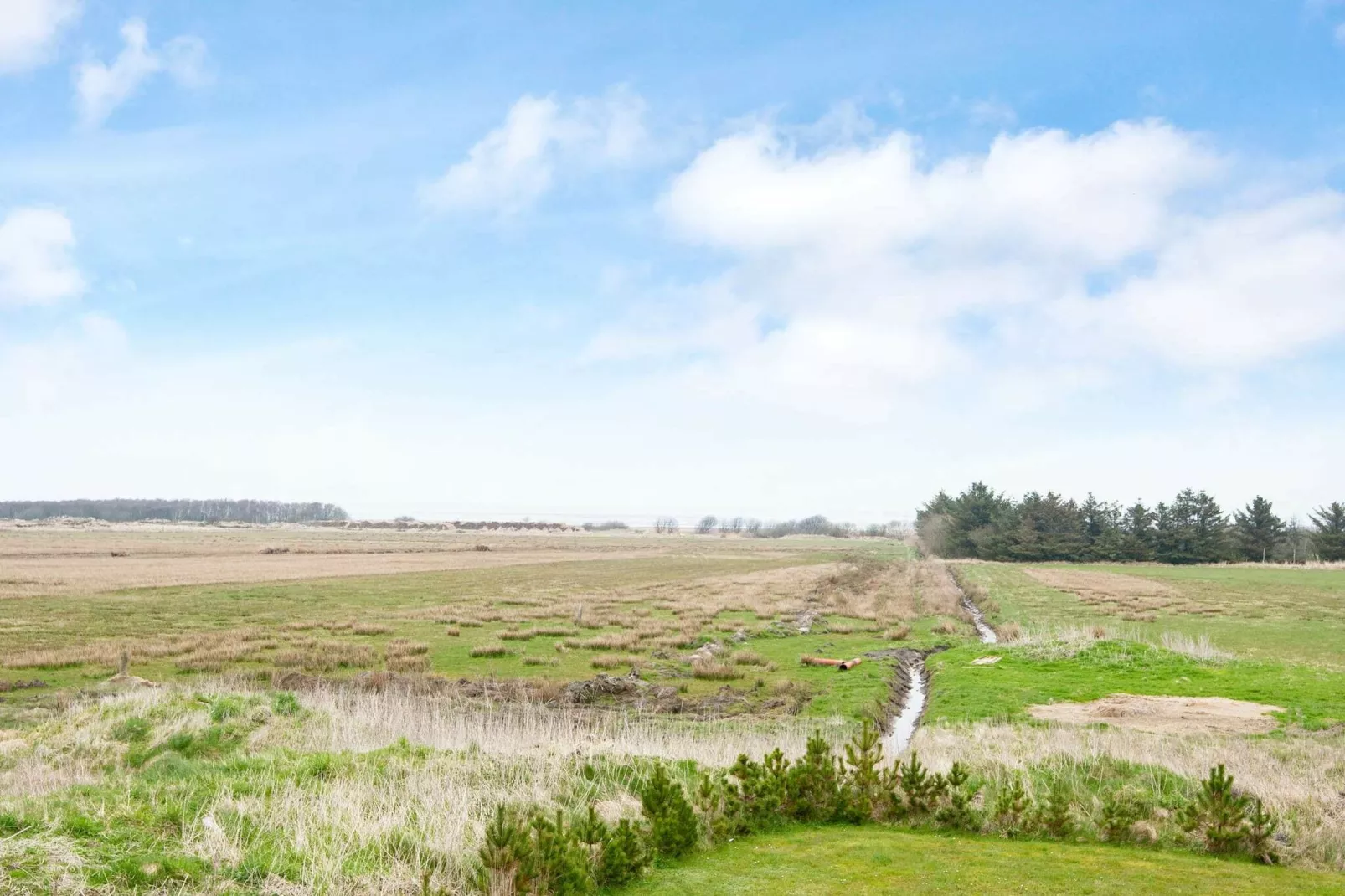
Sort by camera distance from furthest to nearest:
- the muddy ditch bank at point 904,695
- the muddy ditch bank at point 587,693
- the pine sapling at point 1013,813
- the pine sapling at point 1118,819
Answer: the muddy ditch bank at point 587,693, the muddy ditch bank at point 904,695, the pine sapling at point 1013,813, the pine sapling at point 1118,819

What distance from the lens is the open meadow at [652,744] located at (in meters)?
8.04

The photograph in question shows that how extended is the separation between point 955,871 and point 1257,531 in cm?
12292

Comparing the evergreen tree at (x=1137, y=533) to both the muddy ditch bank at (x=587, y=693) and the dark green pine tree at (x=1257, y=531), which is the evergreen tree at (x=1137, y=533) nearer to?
the dark green pine tree at (x=1257, y=531)

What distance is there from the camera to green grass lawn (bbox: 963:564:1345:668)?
32438 millimetres

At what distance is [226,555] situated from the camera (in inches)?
3696

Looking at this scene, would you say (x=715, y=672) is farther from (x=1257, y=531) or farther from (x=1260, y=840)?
(x=1257, y=531)

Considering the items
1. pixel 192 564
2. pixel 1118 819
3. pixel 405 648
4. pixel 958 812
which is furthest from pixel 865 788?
pixel 192 564

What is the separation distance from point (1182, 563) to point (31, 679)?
380ft

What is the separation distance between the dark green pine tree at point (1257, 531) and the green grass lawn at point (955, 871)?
118 metres

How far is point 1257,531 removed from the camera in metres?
106

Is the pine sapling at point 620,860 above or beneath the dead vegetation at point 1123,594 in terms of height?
above

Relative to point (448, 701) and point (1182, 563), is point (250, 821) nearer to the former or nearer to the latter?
point (448, 701)

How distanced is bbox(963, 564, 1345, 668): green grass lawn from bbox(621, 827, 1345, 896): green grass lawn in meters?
24.1

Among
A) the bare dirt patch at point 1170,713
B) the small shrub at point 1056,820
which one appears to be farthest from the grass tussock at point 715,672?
the small shrub at point 1056,820
